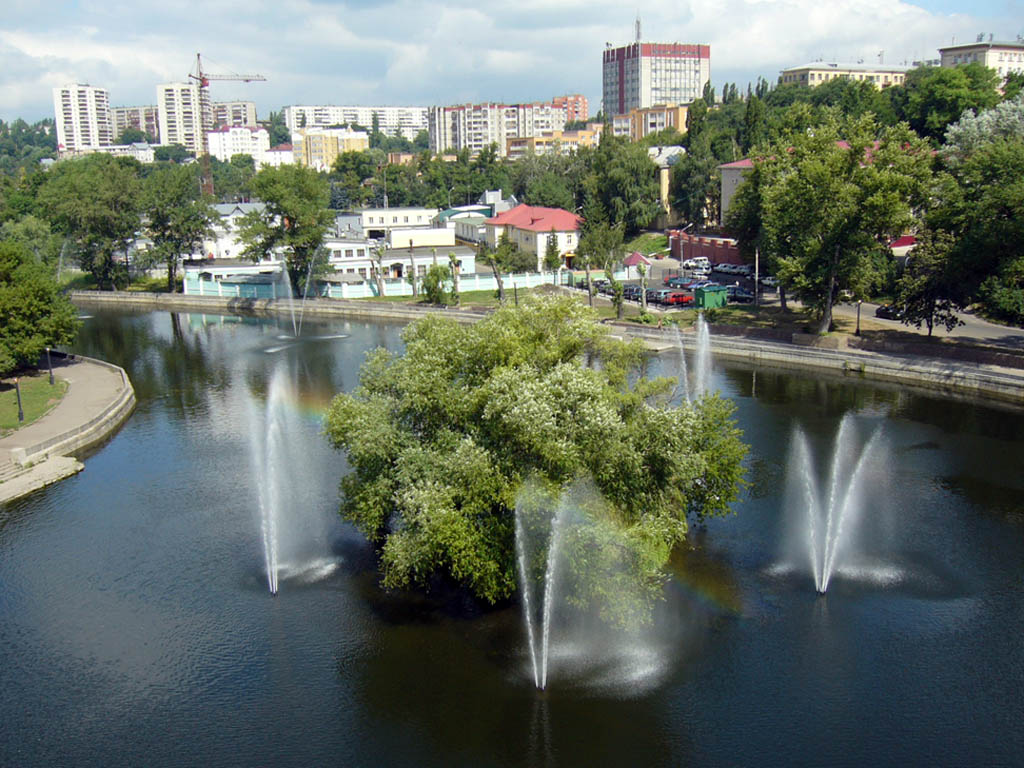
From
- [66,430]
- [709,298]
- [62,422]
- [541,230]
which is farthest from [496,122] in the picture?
[66,430]

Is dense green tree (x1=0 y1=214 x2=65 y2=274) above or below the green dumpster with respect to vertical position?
above

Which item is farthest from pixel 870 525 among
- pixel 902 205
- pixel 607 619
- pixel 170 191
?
pixel 170 191

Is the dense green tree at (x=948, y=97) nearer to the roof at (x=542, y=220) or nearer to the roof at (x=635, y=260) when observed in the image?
the roof at (x=635, y=260)

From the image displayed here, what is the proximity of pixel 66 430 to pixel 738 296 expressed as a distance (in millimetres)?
38917

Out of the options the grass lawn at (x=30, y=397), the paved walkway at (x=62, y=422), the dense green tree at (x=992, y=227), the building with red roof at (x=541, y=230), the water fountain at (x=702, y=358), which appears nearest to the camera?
the paved walkway at (x=62, y=422)

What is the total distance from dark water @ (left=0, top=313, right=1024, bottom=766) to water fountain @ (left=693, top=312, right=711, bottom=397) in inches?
442

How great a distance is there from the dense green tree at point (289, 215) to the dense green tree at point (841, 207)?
31810 mm

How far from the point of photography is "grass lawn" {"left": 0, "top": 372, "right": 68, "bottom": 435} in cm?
3406

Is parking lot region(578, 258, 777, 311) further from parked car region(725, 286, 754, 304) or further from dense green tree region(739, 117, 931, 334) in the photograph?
dense green tree region(739, 117, 931, 334)

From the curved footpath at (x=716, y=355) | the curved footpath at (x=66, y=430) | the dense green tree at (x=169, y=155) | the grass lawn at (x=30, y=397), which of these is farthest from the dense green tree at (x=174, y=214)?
the dense green tree at (x=169, y=155)

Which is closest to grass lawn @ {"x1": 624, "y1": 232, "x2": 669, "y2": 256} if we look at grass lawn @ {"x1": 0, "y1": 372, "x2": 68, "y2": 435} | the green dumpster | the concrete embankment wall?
the green dumpster

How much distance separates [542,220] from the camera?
7106cm

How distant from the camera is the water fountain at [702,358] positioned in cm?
3969

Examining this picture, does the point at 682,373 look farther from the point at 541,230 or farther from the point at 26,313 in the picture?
the point at 541,230
